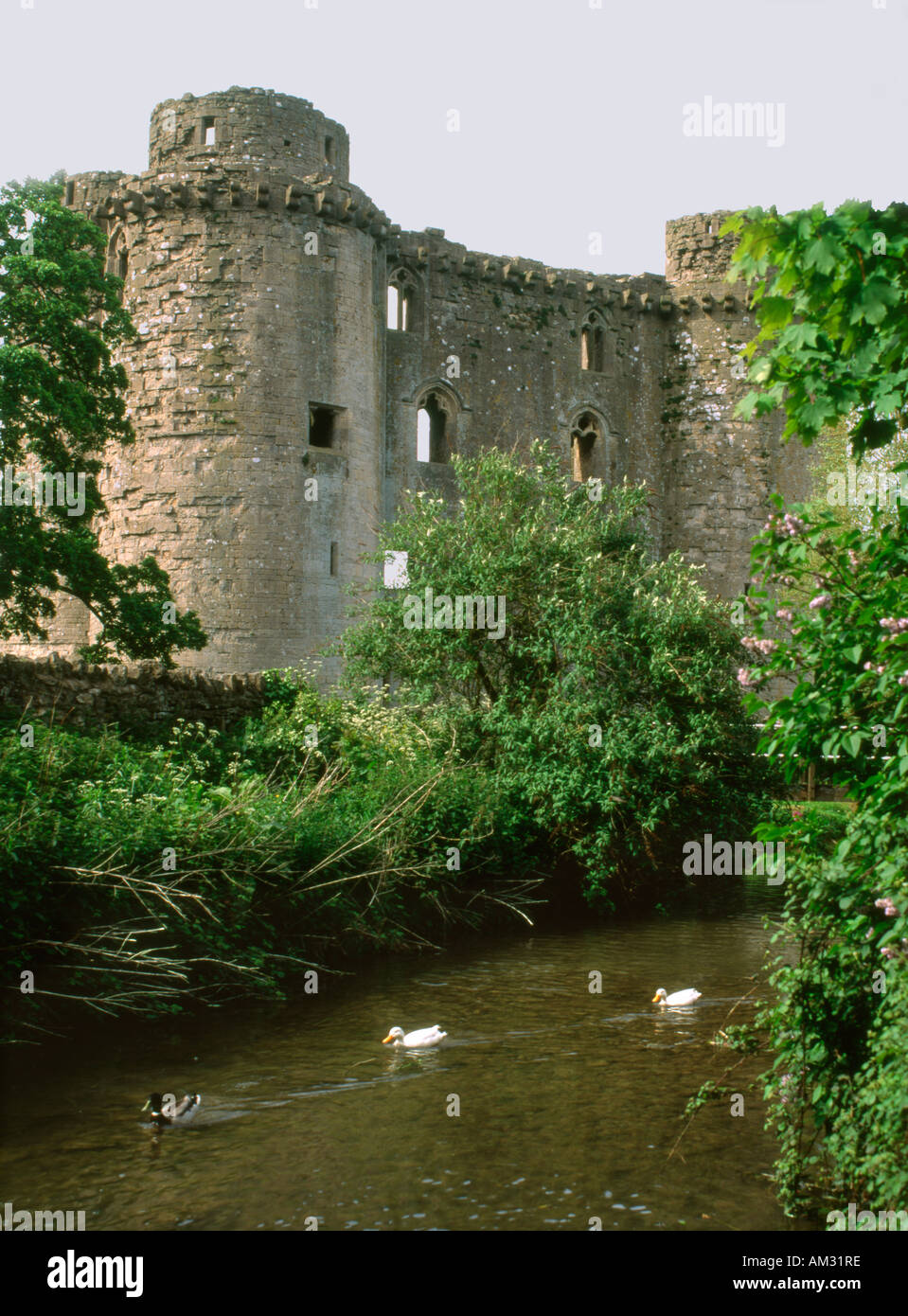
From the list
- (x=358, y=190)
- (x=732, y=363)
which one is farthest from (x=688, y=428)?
(x=358, y=190)

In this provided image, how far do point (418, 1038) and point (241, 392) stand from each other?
15532 millimetres

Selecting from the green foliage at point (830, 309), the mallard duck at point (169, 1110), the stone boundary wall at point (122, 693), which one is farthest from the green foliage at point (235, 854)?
the green foliage at point (830, 309)

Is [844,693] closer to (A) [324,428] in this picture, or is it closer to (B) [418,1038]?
(B) [418,1038]

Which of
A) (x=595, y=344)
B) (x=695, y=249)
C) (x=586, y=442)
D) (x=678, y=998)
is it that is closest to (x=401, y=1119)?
(x=678, y=998)

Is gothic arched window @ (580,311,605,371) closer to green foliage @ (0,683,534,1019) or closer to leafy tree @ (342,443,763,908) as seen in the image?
leafy tree @ (342,443,763,908)

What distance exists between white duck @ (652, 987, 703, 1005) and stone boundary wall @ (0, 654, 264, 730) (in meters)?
5.87

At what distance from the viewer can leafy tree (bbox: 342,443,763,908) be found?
45.8 feet

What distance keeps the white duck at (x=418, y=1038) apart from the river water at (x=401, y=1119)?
0.38 ft

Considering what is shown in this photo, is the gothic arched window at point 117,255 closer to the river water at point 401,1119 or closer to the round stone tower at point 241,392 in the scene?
the round stone tower at point 241,392

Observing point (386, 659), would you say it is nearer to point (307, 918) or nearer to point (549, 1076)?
point (307, 918)

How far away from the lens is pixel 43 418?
16.8 meters

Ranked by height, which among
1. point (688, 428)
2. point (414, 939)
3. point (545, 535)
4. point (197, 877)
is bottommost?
point (414, 939)
